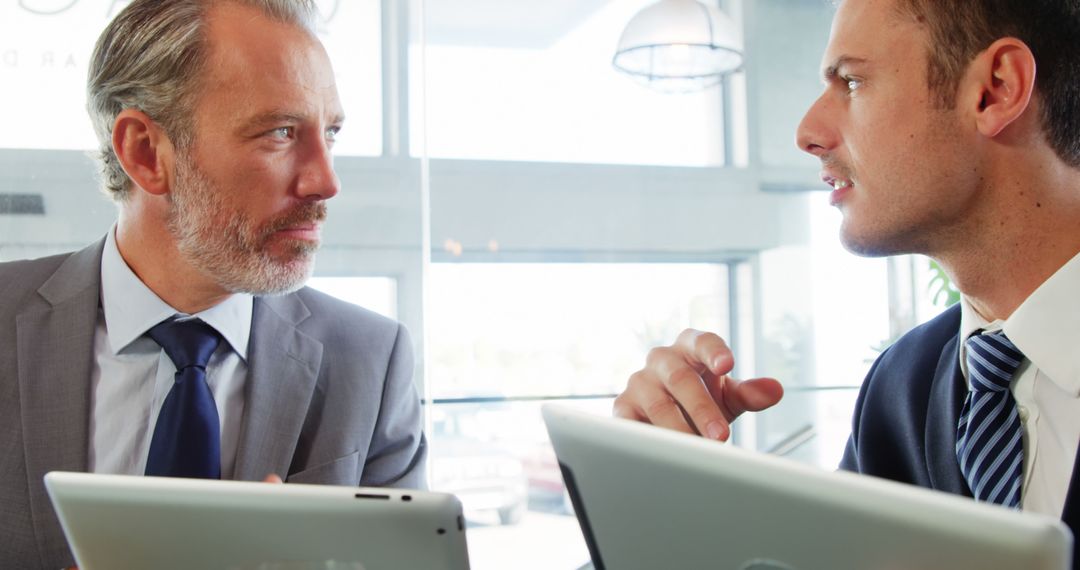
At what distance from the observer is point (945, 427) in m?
1.38

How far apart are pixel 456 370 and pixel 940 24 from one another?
2.57m

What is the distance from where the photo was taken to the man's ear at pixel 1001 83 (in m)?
1.41

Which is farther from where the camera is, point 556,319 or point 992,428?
point 556,319

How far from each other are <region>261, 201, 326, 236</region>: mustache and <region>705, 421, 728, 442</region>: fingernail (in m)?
0.86

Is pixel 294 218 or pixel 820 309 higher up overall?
pixel 294 218

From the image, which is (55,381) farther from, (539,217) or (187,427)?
(539,217)

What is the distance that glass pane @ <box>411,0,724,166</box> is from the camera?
12.1 feet

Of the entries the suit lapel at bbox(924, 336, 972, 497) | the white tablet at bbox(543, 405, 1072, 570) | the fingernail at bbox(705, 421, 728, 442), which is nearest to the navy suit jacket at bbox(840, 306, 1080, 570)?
the suit lapel at bbox(924, 336, 972, 497)

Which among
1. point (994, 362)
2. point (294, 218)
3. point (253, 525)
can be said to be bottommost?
point (253, 525)

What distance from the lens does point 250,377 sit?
5.39 ft

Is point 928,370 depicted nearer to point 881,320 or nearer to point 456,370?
point 456,370

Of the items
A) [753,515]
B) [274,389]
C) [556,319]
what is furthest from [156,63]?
[556,319]

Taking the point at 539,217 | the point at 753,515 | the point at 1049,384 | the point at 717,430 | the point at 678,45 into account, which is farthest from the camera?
the point at 539,217

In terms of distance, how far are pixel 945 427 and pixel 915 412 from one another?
7cm
